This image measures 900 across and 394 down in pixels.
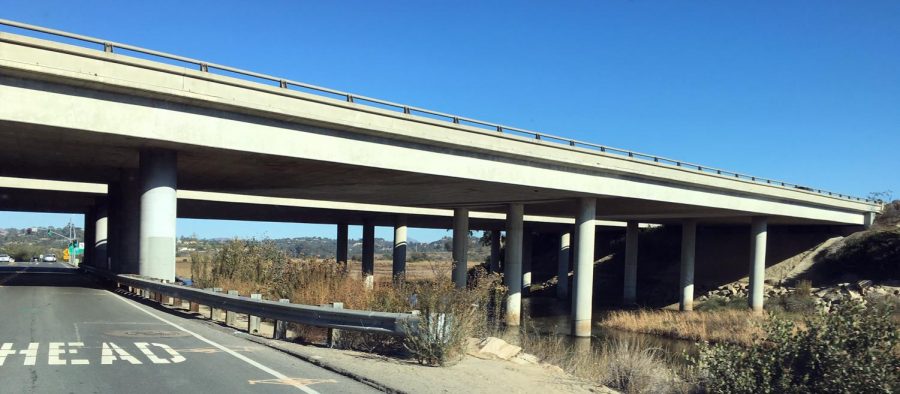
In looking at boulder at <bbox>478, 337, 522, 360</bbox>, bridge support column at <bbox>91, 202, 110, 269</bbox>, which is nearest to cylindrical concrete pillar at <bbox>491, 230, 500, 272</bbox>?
bridge support column at <bbox>91, 202, 110, 269</bbox>

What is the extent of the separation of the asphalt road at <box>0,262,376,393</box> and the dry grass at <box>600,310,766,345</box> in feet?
75.6

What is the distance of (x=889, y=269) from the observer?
4372 cm

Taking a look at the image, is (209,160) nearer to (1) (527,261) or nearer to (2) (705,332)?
(2) (705,332)

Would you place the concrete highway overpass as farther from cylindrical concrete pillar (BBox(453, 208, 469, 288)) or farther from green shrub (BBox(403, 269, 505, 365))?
green shrub (BBox(403, 269, 505, 365))

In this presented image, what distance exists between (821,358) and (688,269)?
1694 inches

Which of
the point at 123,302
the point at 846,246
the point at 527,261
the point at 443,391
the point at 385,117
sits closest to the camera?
the point at 443,391

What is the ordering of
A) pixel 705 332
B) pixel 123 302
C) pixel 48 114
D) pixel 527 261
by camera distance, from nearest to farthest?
pixel 48 114, pixel 123 302, pixel 705 332, pixel 527 261

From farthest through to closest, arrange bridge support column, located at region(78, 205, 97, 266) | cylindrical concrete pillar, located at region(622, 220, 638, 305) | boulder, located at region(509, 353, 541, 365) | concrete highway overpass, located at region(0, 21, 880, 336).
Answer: cylindrical concrete pillar, located at region(622, 220, 638, 305)
bridge support column, located at region(78, 205, 97, 266)
concrete highway overpass, located at region(0, 21, 880, 336)
boulder, located at region(509, 353, 541, 365)

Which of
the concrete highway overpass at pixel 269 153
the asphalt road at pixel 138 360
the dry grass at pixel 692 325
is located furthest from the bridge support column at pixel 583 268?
the asphalt road at pixel 138 360

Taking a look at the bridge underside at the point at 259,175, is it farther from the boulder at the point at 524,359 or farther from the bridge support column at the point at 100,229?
the boulder at the point at 524,359

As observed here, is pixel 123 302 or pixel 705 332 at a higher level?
pixel 123 302

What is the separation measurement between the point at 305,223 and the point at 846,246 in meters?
43.7

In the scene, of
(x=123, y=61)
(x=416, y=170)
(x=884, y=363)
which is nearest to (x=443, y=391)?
(x=884, y=363)

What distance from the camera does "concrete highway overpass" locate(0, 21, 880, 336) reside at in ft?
59.7
